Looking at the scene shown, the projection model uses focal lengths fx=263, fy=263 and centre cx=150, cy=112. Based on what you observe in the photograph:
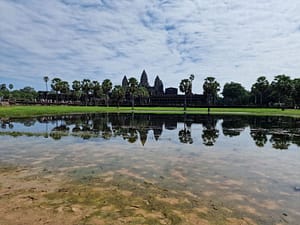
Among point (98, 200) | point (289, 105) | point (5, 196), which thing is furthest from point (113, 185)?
point (289, 105)

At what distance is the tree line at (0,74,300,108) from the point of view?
8444 centimetres

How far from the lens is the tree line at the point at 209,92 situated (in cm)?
8444

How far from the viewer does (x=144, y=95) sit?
12462 centimetres

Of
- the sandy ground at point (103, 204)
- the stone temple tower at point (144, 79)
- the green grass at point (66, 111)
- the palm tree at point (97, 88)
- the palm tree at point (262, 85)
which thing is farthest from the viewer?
the stone temple tower at point (144, 79)

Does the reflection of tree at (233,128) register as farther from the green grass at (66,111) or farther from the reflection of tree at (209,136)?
the green grass at (66,111)

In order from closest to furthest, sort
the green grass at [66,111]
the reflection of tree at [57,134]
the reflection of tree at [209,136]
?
the reflection of tree at [209,136]
the reflection of tree at [57,134]
the green grass at [66,111]

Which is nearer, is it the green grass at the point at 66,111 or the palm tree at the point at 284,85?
the green grass at the point at 66,111

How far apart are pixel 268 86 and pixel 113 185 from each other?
4037 inches

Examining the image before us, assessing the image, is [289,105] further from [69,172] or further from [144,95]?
[69,172]

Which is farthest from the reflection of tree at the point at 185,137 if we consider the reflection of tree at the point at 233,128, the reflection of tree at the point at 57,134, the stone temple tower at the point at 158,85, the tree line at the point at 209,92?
the stone temple tower at the point at 158,85

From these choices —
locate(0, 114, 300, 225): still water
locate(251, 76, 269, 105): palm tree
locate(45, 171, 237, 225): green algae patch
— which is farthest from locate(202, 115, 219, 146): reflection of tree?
locate(251, 76, 269, 105): palm tree

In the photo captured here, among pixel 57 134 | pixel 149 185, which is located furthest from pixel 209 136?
pixel 149 185

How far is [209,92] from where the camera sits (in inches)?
3784

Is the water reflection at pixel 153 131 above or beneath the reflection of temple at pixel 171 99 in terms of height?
beneath
